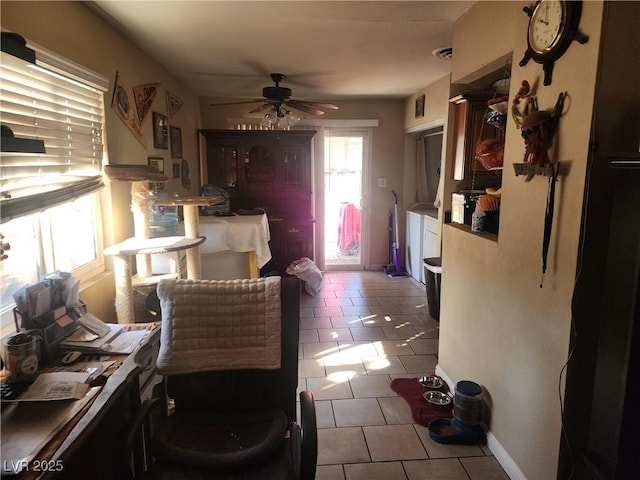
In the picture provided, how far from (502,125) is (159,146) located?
257 cm

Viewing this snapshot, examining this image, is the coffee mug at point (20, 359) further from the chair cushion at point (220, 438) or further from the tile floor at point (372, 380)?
the tile floor at point (372, 380)

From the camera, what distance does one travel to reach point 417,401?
8.61ft

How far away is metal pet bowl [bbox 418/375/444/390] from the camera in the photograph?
2754mm

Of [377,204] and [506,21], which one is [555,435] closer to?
[506,21]

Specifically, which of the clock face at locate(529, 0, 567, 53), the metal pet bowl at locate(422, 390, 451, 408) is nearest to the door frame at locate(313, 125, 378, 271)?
the metal pet bowl at locate(422, 390, 451, 408)

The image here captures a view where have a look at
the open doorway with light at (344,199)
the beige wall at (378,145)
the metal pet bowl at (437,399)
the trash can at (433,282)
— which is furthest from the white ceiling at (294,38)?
the metal pet bowl at (437,399)

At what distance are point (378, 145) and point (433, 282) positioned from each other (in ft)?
7.94

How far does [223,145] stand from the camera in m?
5.11

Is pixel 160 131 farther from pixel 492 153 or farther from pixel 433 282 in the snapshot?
pixel 433 282

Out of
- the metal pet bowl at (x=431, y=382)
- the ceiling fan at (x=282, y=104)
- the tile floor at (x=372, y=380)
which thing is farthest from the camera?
the ceiling fan at (x=282, y=104)

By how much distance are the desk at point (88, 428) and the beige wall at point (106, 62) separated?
81 cm

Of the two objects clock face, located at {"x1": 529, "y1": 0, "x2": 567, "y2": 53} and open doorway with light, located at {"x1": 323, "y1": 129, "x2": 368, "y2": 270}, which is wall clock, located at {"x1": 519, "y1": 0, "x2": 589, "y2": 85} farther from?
open doorway with light, located at {"x1": 323, "y1": 129, "x2": 368, "y2": 270}

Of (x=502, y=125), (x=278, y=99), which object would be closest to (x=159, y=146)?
(x=278, y=99)

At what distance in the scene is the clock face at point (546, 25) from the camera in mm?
1538
